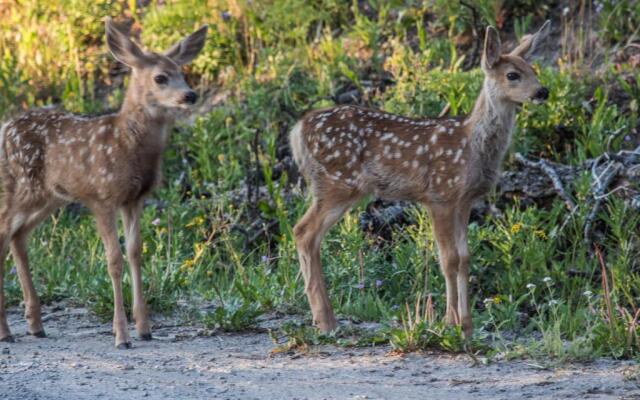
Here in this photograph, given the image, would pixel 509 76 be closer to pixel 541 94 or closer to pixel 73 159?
pixel 541 94

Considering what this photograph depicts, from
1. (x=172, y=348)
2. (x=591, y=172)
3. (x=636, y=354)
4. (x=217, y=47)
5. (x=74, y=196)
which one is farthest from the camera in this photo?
(x=217, y=47)

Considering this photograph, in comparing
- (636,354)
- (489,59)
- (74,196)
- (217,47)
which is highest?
(217,47)

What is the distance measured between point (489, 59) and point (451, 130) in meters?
0.55

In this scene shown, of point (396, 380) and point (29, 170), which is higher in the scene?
point (29, 170)

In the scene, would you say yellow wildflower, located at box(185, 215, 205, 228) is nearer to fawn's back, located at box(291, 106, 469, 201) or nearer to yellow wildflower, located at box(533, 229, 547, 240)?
fawn's back, located at box(291, 106, 469, 201)

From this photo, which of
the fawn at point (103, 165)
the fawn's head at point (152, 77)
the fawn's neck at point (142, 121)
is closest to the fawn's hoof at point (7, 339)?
the fawn at point (103, 165)

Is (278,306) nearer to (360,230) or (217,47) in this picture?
(360,230)

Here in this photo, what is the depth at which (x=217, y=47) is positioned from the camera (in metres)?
13.3

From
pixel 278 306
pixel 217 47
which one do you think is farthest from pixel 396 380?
pixel 217 47

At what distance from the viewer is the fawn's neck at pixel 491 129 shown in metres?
8.26

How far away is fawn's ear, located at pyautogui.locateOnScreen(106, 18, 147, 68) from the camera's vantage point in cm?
867

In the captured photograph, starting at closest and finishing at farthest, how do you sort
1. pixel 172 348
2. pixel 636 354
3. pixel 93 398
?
pixel 93 398
pixel 636 354
pixel 172 348

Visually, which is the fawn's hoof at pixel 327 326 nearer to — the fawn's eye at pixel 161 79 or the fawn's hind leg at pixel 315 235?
the fawn's hind leg at pixel 315 235

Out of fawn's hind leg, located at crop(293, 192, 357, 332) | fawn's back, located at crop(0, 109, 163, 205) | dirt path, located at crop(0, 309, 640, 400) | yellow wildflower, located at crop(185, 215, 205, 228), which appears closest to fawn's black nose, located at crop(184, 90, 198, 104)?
fawn's back, located at crop(0, 109, 163, 205)
